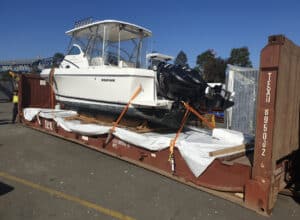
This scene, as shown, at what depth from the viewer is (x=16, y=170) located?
18.7ft

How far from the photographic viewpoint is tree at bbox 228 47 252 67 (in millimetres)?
48469

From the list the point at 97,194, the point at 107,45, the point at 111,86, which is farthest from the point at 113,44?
the point at 97,194

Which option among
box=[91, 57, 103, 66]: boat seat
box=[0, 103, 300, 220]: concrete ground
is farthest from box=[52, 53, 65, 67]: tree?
box=[0, 103, 300, 220]: concrete ground

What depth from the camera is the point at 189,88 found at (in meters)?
6.10

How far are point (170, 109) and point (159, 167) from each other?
1418 millimetres

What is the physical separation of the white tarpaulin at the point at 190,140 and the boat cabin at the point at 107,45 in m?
1.80

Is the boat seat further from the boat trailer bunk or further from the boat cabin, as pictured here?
the boat trailer bunk

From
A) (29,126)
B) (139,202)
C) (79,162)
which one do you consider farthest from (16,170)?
(29,126)

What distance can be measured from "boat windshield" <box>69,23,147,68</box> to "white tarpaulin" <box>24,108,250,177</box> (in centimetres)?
186

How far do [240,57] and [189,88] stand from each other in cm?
4581

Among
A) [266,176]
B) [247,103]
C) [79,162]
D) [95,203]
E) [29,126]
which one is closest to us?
[266,176]

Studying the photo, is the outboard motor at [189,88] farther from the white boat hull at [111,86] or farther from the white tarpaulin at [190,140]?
the white tarpaulin at [190,140]

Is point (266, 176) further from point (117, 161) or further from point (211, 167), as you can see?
point (117, 161)

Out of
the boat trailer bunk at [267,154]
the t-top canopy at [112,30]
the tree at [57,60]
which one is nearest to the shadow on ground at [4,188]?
the boat trailer bunk at [267,154]
